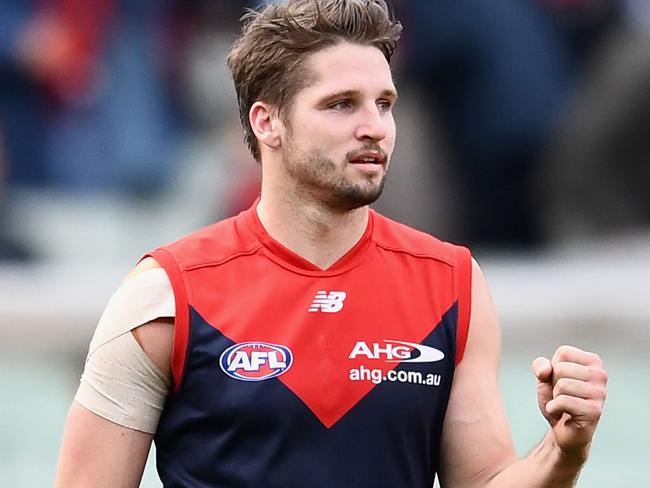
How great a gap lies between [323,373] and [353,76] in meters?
0.74

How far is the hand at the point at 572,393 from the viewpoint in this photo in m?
3.71

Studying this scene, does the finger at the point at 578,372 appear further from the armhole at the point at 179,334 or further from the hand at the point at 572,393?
the armhole at the point at 179,334

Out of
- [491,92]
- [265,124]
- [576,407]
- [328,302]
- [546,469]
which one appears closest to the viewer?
[576,407]

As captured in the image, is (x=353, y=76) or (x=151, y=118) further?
(x=151, y=118)

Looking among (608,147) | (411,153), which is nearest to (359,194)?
(411,153)

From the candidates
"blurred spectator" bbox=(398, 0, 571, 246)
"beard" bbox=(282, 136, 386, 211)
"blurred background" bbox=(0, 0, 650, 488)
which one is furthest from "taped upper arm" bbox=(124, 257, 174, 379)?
"blurred spectator" bbox=(398, 0, 571, 246)

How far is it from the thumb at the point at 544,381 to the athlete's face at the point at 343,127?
60 centimetres

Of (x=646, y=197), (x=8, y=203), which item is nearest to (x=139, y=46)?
(x=8, y=203)

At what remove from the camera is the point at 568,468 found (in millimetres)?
3891

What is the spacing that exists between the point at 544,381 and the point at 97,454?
1.10 metres

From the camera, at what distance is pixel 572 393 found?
3713 millimetres

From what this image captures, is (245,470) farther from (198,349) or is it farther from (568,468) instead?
(568,468)

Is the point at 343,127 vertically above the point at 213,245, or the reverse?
the point at 343,127

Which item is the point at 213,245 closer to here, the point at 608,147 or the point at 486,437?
the point at 486,437
